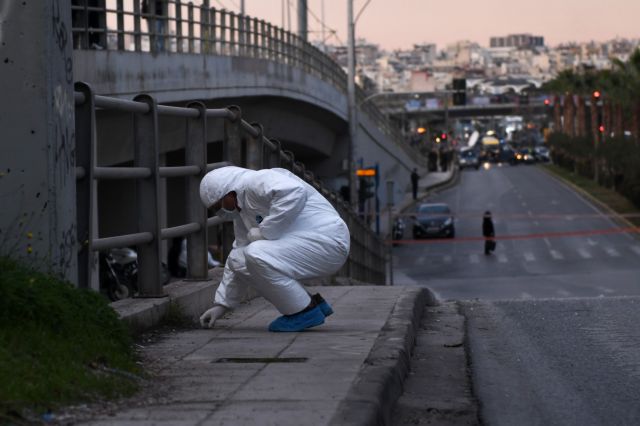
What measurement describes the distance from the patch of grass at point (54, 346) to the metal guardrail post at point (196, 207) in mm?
3579

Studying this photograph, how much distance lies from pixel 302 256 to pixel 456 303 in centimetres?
519

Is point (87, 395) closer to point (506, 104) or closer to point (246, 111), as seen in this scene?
point (246, 111)

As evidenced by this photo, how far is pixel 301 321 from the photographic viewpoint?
9.81m

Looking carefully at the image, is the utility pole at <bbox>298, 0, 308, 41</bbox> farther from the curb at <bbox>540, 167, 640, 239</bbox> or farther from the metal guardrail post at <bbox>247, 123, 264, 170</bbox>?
the metal guardrail post at <bbox>247, 123, 264, 170</bbox>

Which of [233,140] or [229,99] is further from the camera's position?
[229,99]

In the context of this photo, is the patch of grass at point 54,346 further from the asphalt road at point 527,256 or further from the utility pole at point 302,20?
the utility pole at point 302,20

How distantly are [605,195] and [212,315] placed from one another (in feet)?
223

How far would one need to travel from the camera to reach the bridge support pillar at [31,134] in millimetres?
8336

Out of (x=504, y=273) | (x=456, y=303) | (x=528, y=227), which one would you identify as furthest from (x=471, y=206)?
(x=456, y=303)

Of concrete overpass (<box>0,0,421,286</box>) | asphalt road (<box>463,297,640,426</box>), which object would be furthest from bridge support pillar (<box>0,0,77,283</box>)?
asphalt road (<box>463,297,640,426</box>)

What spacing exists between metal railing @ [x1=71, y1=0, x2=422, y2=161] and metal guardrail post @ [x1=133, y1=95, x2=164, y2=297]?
12626mm

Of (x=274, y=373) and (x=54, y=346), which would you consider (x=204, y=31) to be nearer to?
(x=274, y=373)

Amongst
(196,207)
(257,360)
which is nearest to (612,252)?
(196,207)

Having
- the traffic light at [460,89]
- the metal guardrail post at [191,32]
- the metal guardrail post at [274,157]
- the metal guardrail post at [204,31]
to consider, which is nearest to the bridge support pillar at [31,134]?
the metal guardrail post at [274,157]
